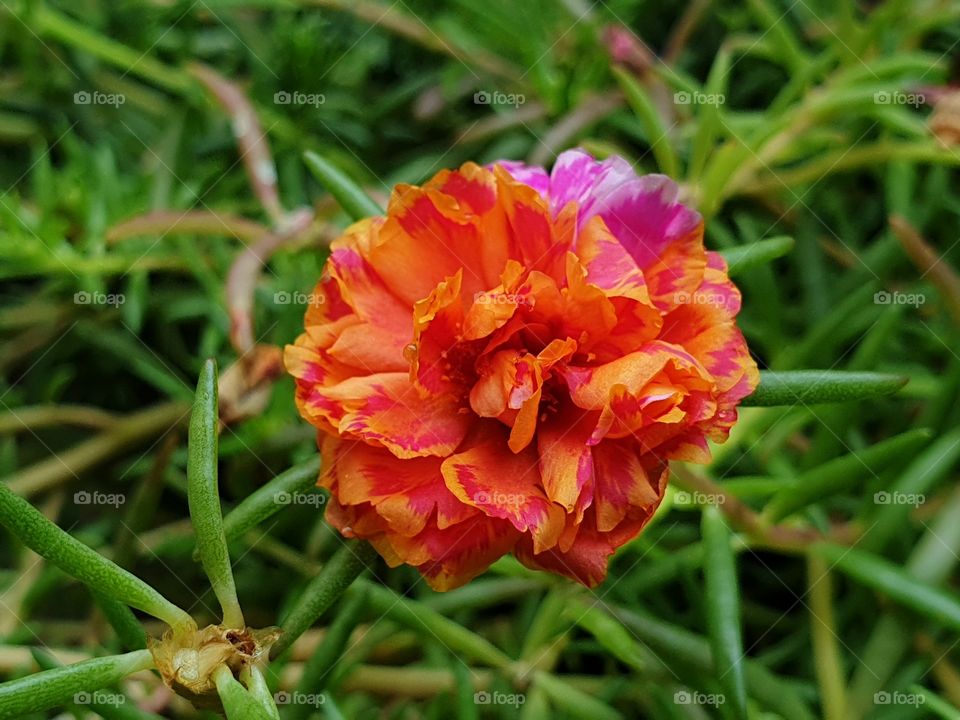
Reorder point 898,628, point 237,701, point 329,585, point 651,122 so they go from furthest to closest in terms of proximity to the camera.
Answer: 1. point 651,122
2. point 898,628
3. point 329,585
4. point 237,701

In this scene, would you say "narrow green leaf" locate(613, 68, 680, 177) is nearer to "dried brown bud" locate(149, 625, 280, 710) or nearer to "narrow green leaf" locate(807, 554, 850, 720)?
"narrow green leaf" locate(807, 554, 850, 720)

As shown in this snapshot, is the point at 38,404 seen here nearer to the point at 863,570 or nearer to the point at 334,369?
the point at 334,369

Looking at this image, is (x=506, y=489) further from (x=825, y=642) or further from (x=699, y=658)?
(x=825, y=642)

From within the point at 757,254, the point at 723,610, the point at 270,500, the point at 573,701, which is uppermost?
the point at 757,254

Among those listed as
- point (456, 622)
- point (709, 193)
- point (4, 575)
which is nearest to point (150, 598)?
point (456, 622)

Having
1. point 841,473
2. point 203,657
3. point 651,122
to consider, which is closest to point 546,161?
point 651,122

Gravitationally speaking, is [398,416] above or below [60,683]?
above

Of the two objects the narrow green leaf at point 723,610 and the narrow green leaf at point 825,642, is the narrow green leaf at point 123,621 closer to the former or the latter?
the narrow green leaf at point 723,610
